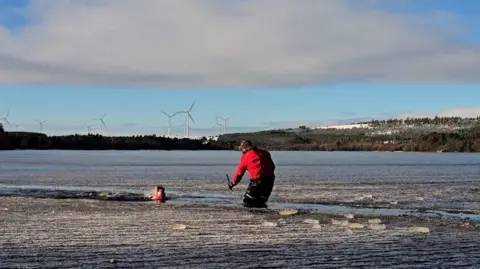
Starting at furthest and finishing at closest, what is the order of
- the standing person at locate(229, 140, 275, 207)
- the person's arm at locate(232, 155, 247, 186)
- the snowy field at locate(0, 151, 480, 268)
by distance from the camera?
the standing person at locate(229, 140, 275, 207)
the person's arm at locate(232, 155, 247, 186)
the snowy field at locate(0, 151, 480, 268)

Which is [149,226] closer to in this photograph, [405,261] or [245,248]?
[245,248]

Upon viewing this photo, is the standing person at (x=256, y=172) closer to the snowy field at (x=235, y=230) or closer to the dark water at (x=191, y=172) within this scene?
the snowy field at (x=235, y=230)

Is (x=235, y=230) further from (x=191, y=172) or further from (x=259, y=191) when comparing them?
(x=191, y=172)

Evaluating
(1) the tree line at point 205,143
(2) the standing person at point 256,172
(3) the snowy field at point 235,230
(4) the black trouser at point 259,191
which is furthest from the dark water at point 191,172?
(1) the tree line at point 205,143

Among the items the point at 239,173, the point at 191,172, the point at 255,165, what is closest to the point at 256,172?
the point at 255,165

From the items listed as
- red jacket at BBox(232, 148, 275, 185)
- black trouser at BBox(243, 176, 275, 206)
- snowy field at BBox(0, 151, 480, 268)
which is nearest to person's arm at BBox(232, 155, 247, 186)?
red jacket at BBox(232, 148, 275, 185)

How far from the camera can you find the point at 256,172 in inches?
803

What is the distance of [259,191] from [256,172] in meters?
0.66

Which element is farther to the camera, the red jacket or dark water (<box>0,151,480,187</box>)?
dark water (<box>0,151,480,187</box>)

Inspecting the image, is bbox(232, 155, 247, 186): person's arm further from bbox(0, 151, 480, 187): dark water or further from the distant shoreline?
the distant shoreline

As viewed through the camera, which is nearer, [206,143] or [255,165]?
[255,165]

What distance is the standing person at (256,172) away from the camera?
20.4 m

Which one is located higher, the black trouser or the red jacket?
the red jacket

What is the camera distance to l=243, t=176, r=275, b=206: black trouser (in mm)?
20531
